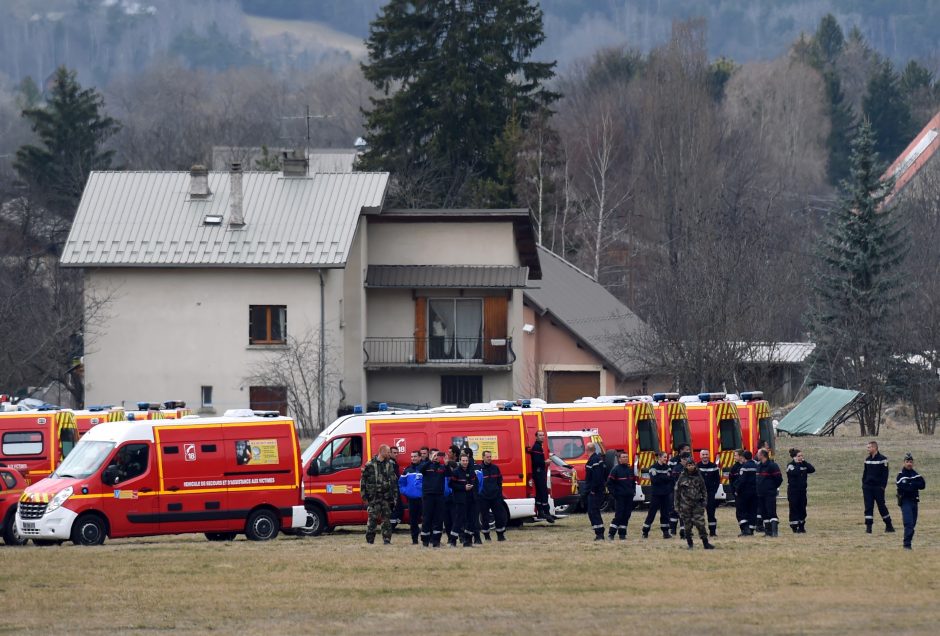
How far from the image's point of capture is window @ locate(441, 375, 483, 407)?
56.2 metres

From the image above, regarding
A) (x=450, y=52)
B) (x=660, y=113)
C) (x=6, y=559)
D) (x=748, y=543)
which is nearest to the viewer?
(x=6, y=559)

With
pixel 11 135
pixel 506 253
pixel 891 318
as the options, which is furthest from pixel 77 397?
pixel 11 135

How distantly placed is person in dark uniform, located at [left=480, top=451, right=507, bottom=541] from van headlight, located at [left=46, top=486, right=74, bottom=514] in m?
6.24

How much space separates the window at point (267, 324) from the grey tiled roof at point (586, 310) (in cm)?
834

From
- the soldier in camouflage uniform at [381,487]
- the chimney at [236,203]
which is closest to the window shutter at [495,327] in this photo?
the chimney at [236,203]

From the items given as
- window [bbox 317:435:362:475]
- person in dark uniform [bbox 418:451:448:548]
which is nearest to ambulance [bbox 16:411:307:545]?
window [bbox 317:435:362:475]

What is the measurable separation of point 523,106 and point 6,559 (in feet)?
177

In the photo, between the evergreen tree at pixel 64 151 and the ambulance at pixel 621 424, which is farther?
the evergreen tree at pixel 64 151

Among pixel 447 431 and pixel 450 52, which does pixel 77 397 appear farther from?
pixel 447 431

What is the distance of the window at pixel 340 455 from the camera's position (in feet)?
92.0

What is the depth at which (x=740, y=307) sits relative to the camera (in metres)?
52.8

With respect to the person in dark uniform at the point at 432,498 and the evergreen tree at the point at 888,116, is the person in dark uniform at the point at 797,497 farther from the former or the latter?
the evergreen tree at the point at 888,116

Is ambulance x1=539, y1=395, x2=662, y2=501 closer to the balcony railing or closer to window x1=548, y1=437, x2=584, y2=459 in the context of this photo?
window x1=548, y1=437, x2=584, y2=459

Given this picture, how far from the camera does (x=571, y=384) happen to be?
61062 millimetres
